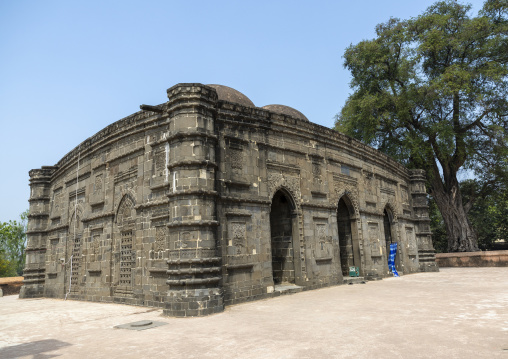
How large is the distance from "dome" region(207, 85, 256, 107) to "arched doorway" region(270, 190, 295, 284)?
3.26 metres

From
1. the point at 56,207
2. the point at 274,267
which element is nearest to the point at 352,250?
the point at 274,267

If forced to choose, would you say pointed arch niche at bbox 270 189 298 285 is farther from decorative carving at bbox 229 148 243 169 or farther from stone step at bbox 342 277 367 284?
stone step at bbox 342 277 367 284

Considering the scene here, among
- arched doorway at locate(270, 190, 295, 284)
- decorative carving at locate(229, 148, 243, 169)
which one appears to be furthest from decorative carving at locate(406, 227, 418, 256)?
decorative carving at locate(229, 148, 243, 169)

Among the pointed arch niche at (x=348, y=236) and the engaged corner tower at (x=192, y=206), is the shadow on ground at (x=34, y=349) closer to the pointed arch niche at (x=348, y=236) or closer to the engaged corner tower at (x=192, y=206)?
the engaged corner tower at (x=192, y=206)

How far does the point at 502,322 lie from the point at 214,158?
5.76 m

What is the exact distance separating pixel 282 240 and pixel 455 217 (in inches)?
544

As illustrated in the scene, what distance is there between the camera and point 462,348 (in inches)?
142

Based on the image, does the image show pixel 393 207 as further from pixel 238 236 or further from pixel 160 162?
pixel 160 162

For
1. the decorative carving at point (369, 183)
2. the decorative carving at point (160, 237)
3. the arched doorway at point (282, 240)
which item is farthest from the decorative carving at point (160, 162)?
the decorative carving at point (369, 183)

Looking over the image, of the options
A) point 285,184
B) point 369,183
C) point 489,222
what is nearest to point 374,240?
point 369,183

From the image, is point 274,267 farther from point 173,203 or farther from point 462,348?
point 462,348

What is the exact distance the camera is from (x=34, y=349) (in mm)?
4469

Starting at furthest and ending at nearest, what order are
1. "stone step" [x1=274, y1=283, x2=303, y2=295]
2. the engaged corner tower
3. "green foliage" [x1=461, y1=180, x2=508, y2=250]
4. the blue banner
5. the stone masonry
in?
"green foliage" [x1=461, y1=180, x2=508, y2=250], the blue banner, "stone step" [x1=274, y1=283, x2=303, y2=295], the stone masonry, the engaged corner tower

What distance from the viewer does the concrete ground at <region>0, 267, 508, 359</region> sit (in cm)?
380
